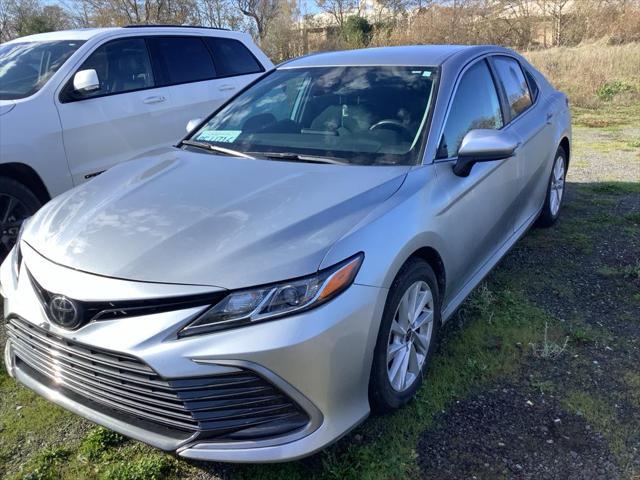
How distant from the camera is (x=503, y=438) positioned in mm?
2492

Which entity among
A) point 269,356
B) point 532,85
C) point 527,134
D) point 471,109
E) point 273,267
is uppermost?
point 471,109

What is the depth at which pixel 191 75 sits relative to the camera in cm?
575

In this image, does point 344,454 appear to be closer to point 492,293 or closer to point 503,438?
point 503,438

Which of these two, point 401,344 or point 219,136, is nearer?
point 401,344

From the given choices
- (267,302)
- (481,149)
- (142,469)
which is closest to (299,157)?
(481,149)

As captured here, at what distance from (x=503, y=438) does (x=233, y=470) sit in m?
1.20

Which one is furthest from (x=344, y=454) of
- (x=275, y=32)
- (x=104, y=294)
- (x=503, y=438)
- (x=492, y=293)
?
(x=275, y=32)

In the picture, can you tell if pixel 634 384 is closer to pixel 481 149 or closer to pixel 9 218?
pixel 481 149

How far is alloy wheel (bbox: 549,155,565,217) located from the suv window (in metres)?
3.80

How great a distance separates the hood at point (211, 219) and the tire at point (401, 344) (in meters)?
0.37

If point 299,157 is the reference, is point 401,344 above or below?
below

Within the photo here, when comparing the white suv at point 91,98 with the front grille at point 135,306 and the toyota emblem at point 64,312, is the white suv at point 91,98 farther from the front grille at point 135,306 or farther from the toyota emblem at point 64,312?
the front grille at point 135,306

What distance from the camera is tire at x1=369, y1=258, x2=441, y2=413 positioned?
2.31m

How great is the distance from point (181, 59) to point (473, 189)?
3.77 meters
